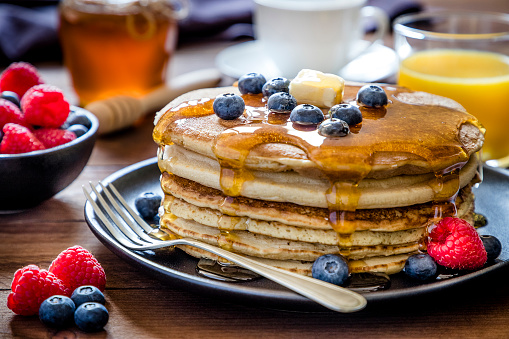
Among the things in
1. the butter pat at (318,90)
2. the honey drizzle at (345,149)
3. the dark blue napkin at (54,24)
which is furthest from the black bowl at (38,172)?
the dark blue napkin at (54,24)

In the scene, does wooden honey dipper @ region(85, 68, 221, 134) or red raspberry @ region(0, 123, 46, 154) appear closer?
red raspberry @ region(0, 123, 46, 154)

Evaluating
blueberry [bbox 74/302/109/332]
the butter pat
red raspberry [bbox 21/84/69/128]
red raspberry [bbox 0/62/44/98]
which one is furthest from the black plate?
red raspberry [bbox 0/62/44/98]

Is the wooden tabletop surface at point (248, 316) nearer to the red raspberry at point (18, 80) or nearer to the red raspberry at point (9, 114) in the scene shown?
the red raspberry at point (9, 114)

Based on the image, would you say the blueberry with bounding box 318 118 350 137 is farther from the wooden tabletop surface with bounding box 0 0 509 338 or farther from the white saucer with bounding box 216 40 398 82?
the white saucer with bounding box 216 40 398 82

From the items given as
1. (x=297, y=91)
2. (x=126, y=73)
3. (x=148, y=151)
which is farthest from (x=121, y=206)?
(x=126, y=73)

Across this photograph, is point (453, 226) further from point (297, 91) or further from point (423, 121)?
point (297, 91)

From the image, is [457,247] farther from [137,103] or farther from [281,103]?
[137,103]
